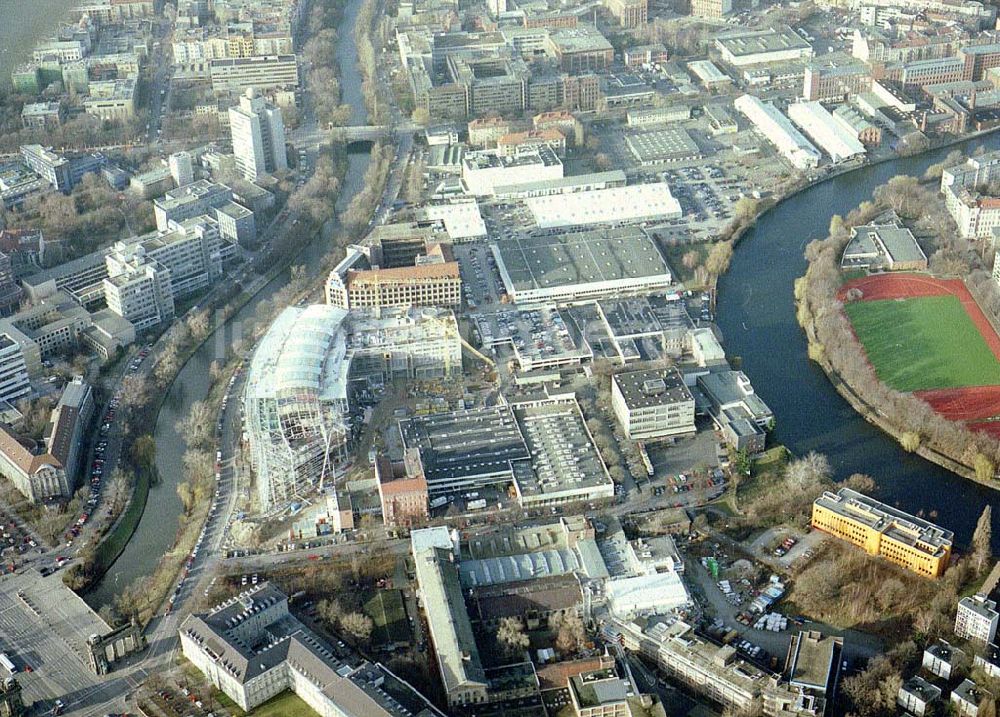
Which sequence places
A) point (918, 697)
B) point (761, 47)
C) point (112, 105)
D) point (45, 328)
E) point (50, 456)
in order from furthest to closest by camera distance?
point (761, 47) → point (112, 105) → point (45, 328) → point (50, 456) → point (918, 697)

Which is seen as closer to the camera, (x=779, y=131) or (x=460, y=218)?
(x=460, y=218)

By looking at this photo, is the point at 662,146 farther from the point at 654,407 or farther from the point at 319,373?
the point at 319,373

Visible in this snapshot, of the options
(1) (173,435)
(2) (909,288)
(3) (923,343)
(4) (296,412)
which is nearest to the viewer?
(4) (296,412)

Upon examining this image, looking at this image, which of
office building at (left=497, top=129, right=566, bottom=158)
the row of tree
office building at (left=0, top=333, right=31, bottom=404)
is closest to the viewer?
the row of tree

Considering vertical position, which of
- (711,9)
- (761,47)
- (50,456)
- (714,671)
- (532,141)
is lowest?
(714,671)

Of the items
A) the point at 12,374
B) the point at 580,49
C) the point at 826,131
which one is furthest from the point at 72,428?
the point at 580,49

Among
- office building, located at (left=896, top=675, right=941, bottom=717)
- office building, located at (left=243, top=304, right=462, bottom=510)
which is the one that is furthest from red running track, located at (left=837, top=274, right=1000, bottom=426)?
office building, located at (left=243, top=304, right=462, bottom=510)

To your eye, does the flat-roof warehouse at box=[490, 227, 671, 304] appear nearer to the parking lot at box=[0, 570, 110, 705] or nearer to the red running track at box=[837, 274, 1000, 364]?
the red running track at box=[837, 274, 1000, 364]
